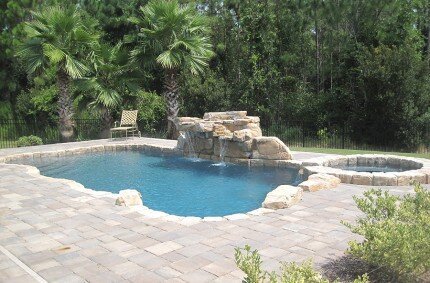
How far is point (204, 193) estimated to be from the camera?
8.38m

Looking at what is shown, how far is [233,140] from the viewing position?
1131cm

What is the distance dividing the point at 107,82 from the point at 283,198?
1178cm

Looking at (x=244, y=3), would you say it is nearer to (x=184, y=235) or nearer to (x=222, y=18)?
(x=222, y=18)

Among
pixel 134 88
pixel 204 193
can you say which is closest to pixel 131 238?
pixel 204 193

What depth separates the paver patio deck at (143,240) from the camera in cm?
395

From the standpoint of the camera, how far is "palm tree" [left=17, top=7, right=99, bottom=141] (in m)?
14.5

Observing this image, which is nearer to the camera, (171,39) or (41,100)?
(171,39)

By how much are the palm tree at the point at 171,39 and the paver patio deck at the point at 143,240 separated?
9189 millimetres

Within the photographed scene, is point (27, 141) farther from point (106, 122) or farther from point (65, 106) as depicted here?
point (106, 122)

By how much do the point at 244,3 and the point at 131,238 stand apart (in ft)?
50.3

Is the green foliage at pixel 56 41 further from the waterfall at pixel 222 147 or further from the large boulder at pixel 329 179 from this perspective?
the large boulder at pixel 329 179

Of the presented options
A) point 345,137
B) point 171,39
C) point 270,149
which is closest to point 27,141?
point 171,39

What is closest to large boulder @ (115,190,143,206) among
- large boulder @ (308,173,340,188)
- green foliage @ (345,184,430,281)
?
large boulder @ (308,173,340,188)

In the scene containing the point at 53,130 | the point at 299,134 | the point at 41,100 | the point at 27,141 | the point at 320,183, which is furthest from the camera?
the point at 53,130
